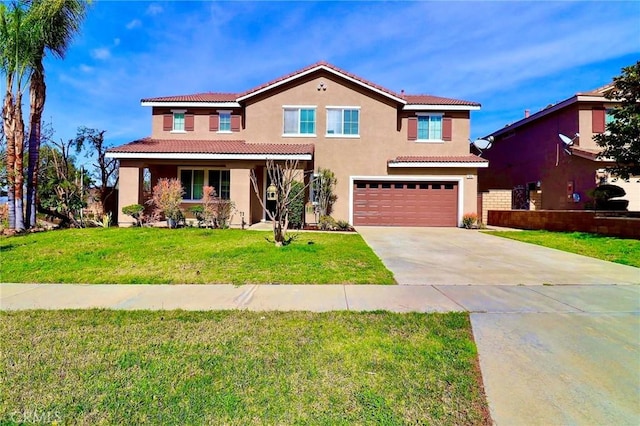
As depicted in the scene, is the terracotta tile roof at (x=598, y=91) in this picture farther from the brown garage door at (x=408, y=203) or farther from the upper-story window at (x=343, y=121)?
the upper-story window at (x=343, y=121)

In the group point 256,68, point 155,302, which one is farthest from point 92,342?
point 256,68

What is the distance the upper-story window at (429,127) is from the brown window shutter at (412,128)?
0.83 ft

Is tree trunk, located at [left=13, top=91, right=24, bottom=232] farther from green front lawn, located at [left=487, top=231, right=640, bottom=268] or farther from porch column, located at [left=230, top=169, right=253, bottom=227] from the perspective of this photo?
green front lawn, located at [left=487, top=231, right=640, bottom=268]

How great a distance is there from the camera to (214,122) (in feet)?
62.8

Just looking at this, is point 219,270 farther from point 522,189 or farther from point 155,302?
point 522,189

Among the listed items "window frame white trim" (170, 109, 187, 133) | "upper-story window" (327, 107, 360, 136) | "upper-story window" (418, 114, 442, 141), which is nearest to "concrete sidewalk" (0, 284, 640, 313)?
"upper-story window" (327, 107, 360, 136)

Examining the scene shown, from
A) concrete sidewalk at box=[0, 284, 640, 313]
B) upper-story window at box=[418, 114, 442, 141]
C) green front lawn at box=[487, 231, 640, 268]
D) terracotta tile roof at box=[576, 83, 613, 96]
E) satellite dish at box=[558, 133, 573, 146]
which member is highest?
terracotta tile roof at box=[576, 83, 613, 96]

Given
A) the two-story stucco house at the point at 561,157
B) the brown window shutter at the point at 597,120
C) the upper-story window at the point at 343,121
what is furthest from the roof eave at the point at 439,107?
the brown window shutter at the point at 597,120

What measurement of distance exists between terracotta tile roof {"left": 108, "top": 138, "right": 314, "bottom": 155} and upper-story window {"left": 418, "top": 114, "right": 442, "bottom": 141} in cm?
621

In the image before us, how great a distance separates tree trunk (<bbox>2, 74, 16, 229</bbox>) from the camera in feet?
43.2

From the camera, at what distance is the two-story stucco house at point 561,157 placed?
17297mm

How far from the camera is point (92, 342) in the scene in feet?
12.5

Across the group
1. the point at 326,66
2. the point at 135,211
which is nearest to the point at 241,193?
the point at 135,211

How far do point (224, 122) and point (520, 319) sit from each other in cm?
1798
